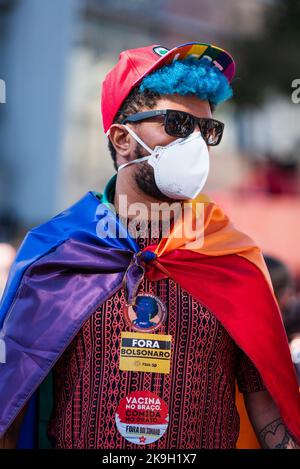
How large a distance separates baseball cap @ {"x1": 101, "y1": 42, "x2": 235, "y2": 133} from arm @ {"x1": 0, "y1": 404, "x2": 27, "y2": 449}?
115 centimetres

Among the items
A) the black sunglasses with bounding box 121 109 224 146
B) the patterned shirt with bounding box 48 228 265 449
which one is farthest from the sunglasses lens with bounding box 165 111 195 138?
the patterned shirt with bounding box 48 228 265 449

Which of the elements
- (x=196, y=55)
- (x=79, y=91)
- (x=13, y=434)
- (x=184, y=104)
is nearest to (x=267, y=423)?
(x=13, y=434)

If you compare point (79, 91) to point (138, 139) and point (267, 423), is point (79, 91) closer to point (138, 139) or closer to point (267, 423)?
point (138, 139)

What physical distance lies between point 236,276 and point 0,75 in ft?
39.5

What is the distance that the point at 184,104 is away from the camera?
295 centimetres

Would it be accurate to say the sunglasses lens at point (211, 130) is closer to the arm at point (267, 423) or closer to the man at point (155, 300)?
the man at point (155, 300)

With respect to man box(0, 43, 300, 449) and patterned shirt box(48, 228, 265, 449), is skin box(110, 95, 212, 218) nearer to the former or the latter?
man box(0, 43, 300, 449)

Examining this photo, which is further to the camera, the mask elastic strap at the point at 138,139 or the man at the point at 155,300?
the mask elastic strap at the point at 138,139

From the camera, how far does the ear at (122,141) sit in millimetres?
3064

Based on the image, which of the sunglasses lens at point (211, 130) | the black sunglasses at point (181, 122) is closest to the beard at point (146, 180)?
the black sunglasses at point (181, 122)

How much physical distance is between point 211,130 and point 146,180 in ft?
1.00

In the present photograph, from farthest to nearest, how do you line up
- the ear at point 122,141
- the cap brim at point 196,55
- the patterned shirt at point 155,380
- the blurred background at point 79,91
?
the blurred background at point 79,91 < the ear at point 122,141 < the cap brim at point 196,55 < the patterned shirt at point 155,380

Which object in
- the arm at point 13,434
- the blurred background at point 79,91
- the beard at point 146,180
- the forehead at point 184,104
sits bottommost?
the arm at point 13,434

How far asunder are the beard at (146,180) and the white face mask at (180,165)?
22 millimetres
